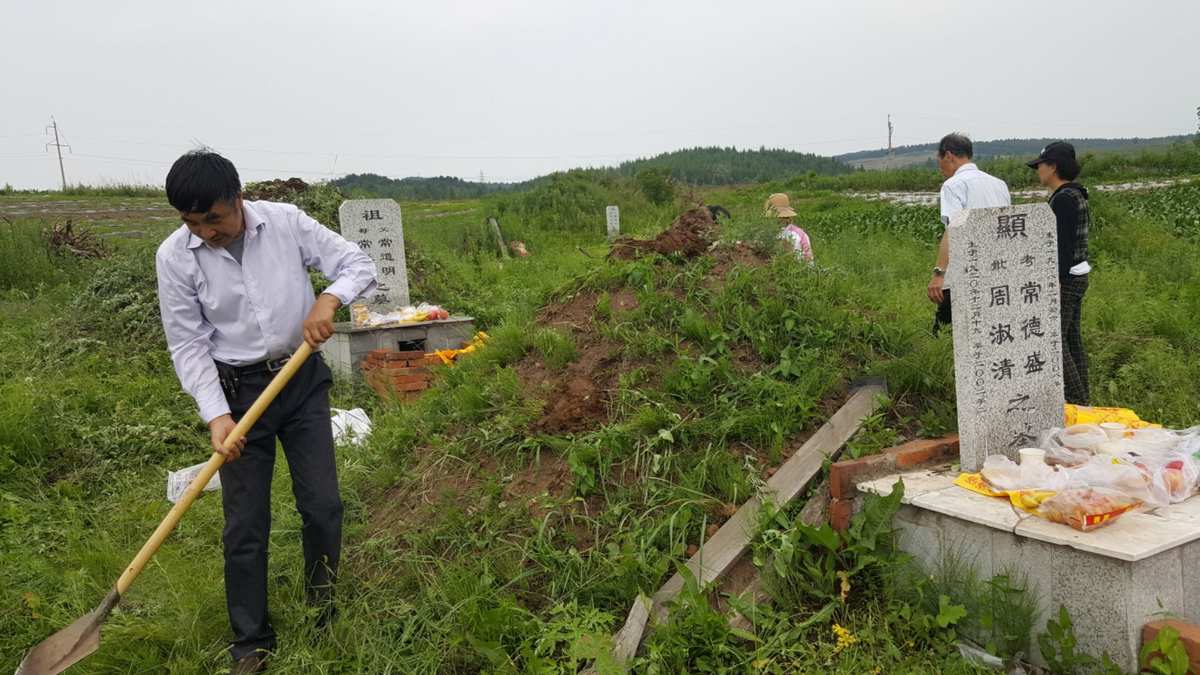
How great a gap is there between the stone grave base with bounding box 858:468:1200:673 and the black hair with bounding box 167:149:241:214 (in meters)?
2.84

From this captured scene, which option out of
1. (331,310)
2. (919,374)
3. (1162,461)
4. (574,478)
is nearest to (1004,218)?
(919,374)

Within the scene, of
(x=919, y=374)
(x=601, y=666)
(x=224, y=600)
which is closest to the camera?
(x=601, y=666)

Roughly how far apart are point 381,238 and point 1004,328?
21.6 feet

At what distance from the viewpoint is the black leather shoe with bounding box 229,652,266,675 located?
3.01m

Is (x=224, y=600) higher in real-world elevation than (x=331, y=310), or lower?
lower

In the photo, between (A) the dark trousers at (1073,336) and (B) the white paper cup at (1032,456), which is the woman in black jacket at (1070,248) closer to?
(A) the dark trousers at (1073,336)

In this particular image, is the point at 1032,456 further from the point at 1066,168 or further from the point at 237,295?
the point at 237,295

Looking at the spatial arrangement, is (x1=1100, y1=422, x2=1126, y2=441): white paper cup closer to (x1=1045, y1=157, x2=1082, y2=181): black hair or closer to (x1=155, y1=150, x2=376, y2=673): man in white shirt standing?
(x1=1045, y1=157, x2=1082, y2=181): black hair

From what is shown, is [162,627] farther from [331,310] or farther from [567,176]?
[567,176]

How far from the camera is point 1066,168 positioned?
15.4 feet

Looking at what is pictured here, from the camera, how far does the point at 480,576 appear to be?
330cm

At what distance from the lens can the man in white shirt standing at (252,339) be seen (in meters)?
2.89

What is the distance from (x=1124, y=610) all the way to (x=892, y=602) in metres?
0.75

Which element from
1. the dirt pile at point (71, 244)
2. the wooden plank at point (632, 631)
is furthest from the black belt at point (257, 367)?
the dirt pile at point (71, 244)
